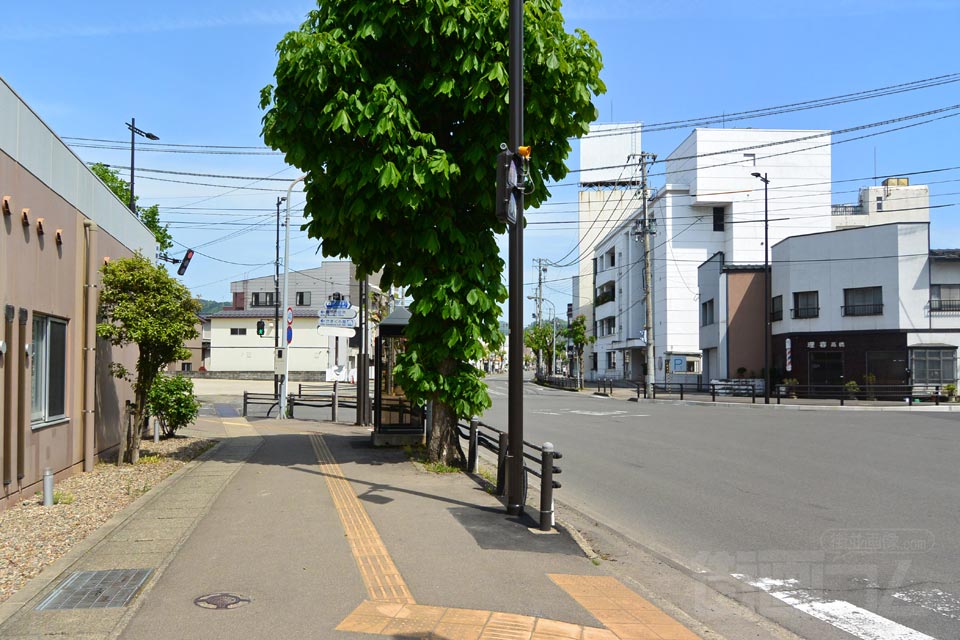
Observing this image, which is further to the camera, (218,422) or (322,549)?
(218,422)

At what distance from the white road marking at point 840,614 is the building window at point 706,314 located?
162 feet

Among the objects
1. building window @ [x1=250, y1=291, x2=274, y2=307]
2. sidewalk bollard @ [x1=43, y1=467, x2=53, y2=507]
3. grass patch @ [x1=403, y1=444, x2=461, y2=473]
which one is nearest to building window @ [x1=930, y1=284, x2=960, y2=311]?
grass patch @ [x1=403, y1=444, x2=461, y2=473]

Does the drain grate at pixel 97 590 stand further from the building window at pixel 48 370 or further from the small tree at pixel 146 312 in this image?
the small tree at pixel 146 312

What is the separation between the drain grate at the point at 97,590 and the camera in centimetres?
588

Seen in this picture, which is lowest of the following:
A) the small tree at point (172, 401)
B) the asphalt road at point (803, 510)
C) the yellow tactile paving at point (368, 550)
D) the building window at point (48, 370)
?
the asphalt road at point (803, 510)

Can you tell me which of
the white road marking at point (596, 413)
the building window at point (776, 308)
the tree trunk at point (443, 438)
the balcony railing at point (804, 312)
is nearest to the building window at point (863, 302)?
the balcony railing at point (804, 312)

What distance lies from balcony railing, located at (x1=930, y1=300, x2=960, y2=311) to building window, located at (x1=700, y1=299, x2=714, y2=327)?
50.9 feet

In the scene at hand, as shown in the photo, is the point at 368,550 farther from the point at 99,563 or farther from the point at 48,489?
the point at 48,489

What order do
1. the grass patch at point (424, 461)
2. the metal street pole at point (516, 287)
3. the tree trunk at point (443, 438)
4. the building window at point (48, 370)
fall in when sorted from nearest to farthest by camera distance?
the metal street pole at point (516, 287)
the building window at point (48, 370)
the grass patch at point (424, 461)
the tree trunk at point (443, 438)

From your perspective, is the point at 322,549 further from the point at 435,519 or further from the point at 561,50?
the point at 561,50

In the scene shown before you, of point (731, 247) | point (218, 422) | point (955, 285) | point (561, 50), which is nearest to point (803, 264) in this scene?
point (955, 285)

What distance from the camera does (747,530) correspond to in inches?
358

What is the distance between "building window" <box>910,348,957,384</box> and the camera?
40.4 metres

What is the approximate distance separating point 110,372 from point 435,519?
778 centimetres
